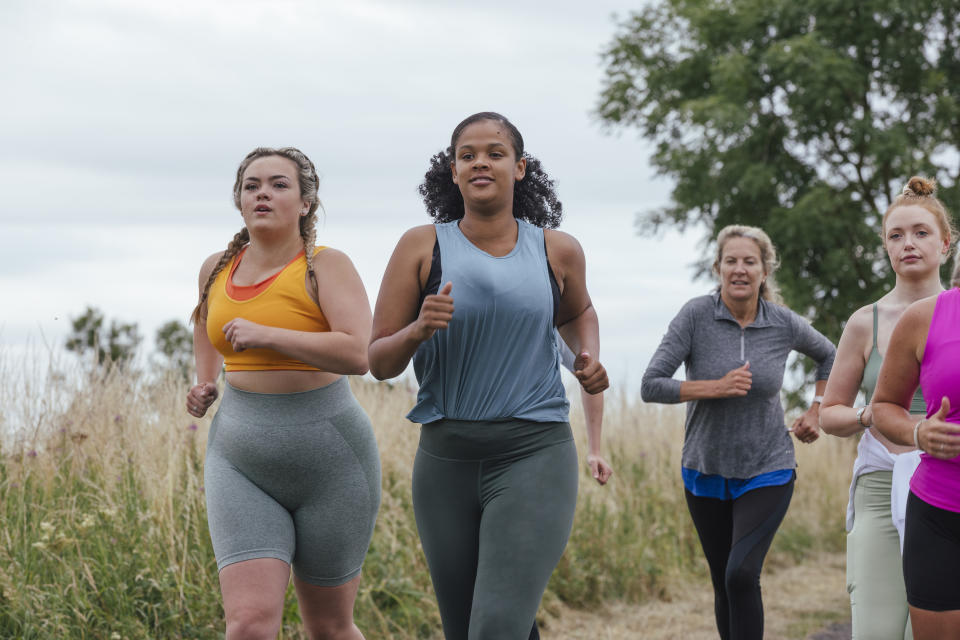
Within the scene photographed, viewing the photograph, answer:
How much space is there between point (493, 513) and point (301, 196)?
1.53 m

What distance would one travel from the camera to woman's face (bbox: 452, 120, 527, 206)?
13.0 ft

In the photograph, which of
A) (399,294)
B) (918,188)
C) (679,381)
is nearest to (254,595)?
(399,294)

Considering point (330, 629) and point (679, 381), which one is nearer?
point (330, 629)

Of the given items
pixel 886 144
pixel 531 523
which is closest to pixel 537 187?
pixel 531 523

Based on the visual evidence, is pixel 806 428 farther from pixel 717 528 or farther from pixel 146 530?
pixel 146 530

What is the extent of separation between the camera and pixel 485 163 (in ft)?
13.0

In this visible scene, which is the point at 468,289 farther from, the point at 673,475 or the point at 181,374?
the point at 673,475

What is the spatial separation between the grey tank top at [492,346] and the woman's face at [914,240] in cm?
176

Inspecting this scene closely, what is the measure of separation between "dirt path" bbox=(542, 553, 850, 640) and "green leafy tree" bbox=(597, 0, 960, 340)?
33.9 ft

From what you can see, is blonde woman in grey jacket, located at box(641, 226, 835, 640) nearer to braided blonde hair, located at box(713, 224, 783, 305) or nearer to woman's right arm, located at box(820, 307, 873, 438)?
braided blonde hair, located at box(713, 224, 783, 305)

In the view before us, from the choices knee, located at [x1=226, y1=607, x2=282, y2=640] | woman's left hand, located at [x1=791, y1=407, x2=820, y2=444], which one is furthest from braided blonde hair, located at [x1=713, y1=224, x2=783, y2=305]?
knee, located at [x1=226, y1=607, x2=282, y2=640]

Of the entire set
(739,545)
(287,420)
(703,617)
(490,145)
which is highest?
(490,145)

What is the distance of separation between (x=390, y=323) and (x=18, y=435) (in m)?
4.19

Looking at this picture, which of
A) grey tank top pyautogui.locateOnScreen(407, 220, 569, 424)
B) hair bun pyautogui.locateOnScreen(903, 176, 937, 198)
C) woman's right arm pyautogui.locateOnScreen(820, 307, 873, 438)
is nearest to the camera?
grey tank top pyautogui.locateOnScreen(407, 220, 569, 424)
